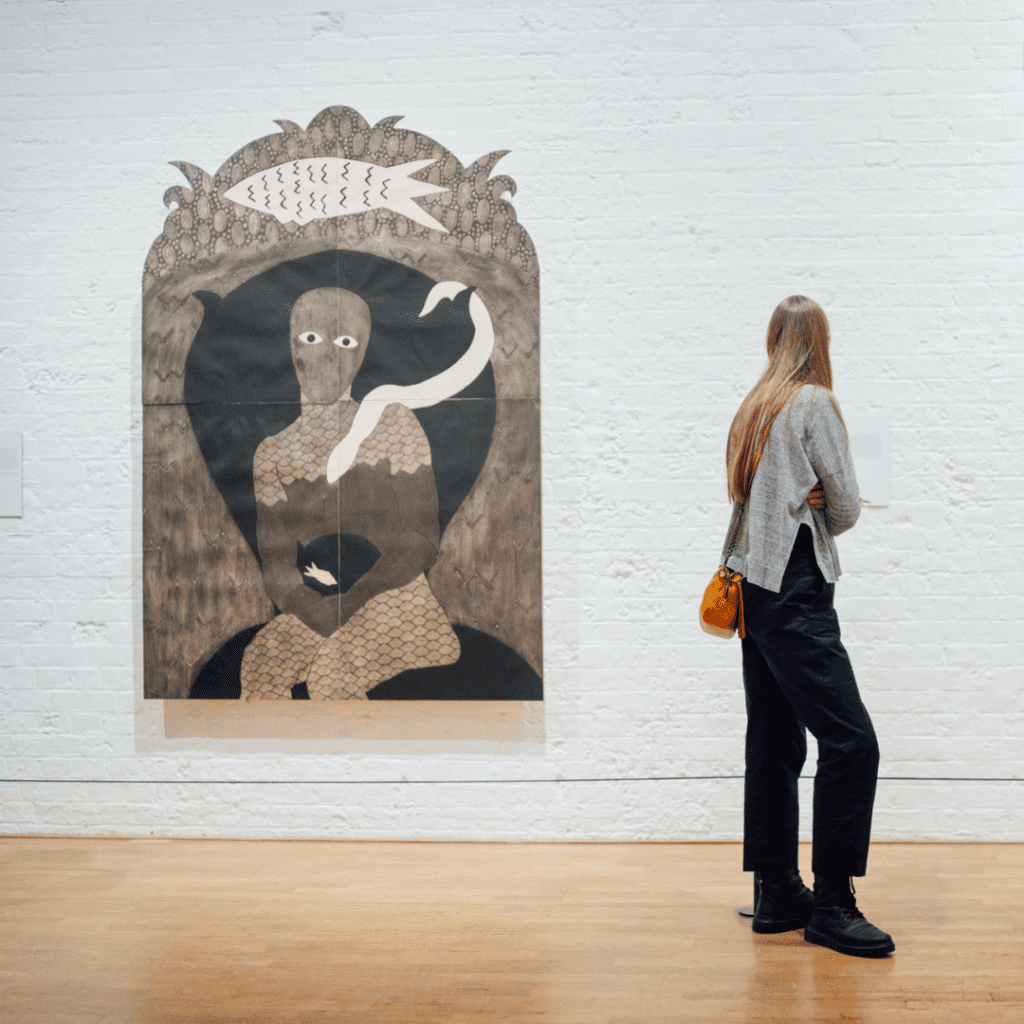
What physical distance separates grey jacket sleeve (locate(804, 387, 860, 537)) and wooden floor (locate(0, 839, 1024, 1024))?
1.02 m

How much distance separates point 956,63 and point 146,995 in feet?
11.4

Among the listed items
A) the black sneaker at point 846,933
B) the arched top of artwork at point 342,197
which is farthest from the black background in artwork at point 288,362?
the black sneaker at point 846,933

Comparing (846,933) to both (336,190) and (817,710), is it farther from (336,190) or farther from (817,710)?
(336,190)

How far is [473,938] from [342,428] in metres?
1.64

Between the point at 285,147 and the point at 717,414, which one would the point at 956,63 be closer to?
the point at 717,414

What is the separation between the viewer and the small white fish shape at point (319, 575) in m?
3.04

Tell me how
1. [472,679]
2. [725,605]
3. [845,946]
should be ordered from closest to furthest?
[845,946] < [725,605] < [472,679]

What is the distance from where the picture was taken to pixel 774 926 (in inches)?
85.1

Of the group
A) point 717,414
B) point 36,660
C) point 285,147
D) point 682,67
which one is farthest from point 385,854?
point 682,67

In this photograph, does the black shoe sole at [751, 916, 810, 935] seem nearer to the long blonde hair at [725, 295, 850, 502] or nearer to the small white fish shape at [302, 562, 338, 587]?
the long blonde hair at [725, 295, 850, 502]

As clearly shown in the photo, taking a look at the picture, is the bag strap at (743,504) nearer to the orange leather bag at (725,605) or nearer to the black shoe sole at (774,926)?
the orange leather bag at (725,605)

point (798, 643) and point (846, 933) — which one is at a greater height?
point (798, 643)

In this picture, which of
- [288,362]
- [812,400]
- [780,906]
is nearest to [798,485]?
[812,400]

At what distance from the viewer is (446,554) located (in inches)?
118
